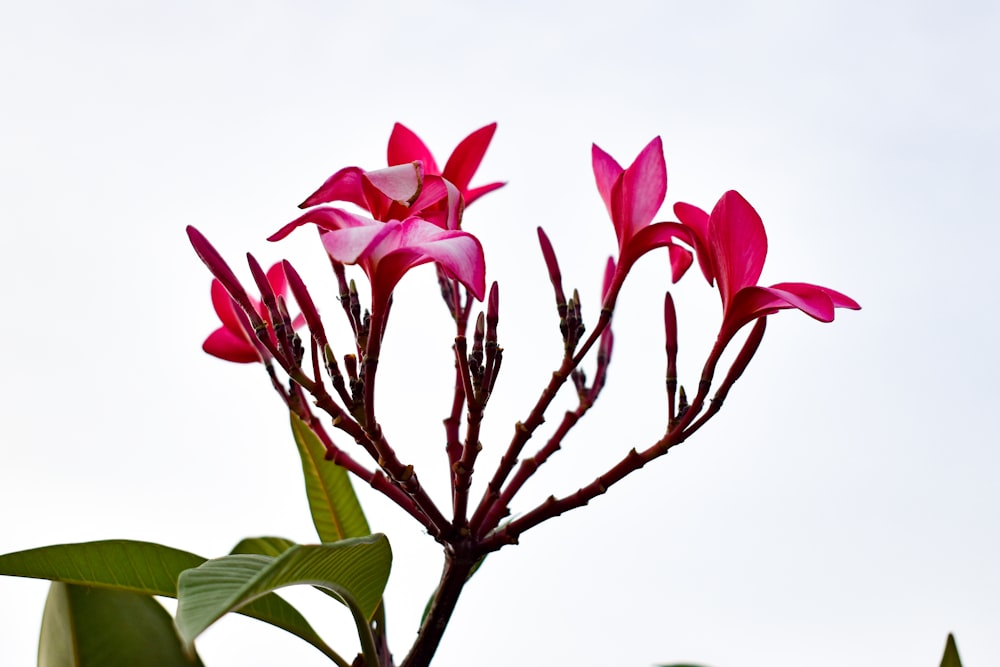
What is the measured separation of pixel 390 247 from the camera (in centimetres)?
51

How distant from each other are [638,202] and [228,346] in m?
0.34

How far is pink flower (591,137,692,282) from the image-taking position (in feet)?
2.02

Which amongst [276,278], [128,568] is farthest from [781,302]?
[128,568]

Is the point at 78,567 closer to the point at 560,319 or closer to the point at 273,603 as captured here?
the point at 273,603

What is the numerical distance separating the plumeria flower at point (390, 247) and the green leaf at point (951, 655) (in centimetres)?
41

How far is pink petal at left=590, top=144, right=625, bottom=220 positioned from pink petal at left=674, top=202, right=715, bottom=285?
0.05 m

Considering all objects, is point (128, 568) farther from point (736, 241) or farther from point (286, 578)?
point (736, 241)

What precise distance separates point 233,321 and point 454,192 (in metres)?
0.22

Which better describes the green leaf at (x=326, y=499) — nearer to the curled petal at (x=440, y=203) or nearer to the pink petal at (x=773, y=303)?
the curled petal at (x=440, y=203)

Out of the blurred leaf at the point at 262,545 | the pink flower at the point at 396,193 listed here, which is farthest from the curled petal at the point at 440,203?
the blurred leaf at the point at 262,545

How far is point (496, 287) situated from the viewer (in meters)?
0.59

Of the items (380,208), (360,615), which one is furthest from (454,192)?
(360,615)

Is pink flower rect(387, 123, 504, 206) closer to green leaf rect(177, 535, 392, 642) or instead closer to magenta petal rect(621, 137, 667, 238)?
magenta petal rect(621, 137, 667, 238)

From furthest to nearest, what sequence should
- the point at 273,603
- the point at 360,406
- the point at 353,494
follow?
the point at 353,494 → the point at 273,603 → the point at 360,406
